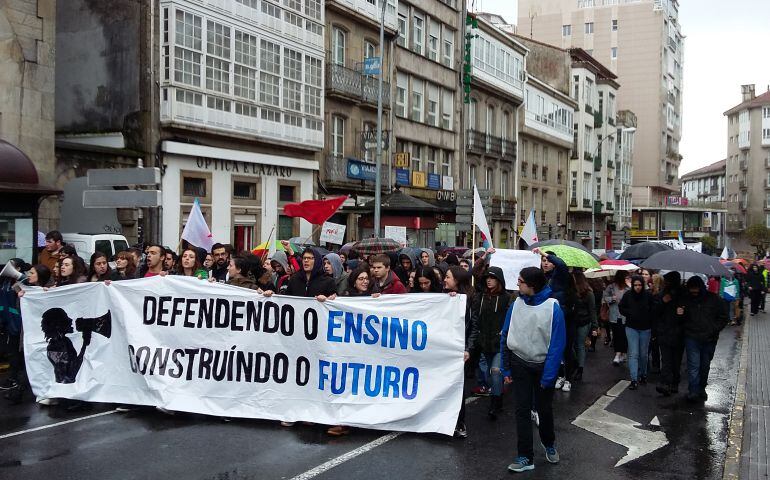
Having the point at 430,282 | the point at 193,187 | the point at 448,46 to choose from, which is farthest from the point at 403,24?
the point at 430,282

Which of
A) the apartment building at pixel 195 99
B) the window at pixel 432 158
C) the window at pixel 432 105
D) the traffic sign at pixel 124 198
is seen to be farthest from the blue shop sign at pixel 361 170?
the traffic sign at pixel 124 198

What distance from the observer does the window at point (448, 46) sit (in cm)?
4038

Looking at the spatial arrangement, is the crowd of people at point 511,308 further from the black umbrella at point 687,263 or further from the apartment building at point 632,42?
the apartment building at point 632,42

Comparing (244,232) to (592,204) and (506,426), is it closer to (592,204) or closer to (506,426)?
(506,426)

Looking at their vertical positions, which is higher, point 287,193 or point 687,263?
point 287,193

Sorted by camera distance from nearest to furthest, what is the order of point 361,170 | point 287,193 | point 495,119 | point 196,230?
1. point 196,230
2. point 287,193
3. point 361,170
4. point 495,119

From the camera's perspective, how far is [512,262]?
11508 mm

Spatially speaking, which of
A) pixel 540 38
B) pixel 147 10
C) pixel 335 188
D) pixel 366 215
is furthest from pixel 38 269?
pixel 540 38

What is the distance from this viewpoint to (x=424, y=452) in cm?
734

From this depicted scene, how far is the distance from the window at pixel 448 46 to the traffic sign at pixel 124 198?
28392 millimetres

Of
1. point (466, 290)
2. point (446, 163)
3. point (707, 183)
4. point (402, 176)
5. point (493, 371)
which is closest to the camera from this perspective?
point (493, 371)

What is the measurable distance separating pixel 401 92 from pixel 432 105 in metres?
3.33

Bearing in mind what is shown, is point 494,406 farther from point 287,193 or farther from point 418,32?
point 418,32

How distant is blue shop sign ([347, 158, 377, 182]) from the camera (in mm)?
32025
